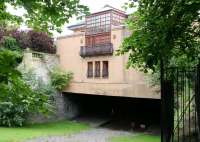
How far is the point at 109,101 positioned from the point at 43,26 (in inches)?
870

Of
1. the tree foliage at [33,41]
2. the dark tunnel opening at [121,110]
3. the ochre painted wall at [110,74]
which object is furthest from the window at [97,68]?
the tree foliage at [33,41]

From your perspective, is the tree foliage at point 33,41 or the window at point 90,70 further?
the tree foliage at point 33,41

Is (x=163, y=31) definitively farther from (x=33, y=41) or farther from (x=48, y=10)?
(x=33, y=41)

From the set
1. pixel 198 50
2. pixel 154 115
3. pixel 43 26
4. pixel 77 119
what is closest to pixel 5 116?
pixel 77 119

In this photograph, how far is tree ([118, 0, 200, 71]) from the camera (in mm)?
4879

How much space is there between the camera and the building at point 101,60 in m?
19.9

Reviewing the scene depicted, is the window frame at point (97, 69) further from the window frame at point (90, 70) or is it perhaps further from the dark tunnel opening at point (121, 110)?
the dark tunnel opening at point (121, 110)

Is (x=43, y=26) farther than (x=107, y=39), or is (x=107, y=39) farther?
(x=107, y=39)

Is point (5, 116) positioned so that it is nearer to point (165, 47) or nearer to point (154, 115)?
point (154, 115)

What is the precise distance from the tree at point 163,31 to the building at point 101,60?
1293 centimetres

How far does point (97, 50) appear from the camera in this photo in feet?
71.3

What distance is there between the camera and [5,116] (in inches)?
752

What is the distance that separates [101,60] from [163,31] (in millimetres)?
16950

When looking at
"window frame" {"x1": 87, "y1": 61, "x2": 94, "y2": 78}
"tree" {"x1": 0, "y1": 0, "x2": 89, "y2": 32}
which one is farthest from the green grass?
"tree" {"x1": 0, "y1": 0, "x2": 89, "y2": 32}
